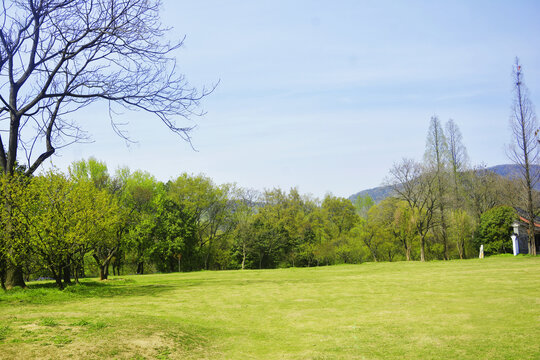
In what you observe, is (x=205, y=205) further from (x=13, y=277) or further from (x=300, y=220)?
(x=13, y=277)

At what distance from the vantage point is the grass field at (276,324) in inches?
276

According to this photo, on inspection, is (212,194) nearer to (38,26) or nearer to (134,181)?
(134,181)

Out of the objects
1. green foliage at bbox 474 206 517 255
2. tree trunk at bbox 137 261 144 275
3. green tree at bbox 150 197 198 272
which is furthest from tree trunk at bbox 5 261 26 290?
green foliage at bbox 474 206 517 255

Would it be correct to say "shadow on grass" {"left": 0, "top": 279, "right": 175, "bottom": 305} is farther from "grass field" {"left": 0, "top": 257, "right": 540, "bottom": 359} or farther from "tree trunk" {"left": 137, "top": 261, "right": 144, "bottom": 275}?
"tree trunk" {"left": 137, "top": 261, "right": 144, "bottom": 275}

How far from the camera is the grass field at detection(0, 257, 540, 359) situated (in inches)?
276

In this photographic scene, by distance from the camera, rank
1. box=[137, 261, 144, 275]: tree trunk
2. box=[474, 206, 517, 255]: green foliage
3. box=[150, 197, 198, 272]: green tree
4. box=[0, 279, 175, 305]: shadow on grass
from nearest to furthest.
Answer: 1. box=[0, 279, 175, 305]: shadow on grass
2. box=[474, 206, 517, 255]: green foliage
3. box=[150, 197, 198, 272]: green tree
4. box=[137, 261, 144, 275]: tree trunk

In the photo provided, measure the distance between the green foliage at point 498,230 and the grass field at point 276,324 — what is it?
102 feet

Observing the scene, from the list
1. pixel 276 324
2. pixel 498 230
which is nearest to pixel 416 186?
pixel 498 230

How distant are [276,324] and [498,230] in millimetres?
41537

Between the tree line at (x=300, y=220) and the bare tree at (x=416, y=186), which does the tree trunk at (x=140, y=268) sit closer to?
the tree line at (x=300, y=220)

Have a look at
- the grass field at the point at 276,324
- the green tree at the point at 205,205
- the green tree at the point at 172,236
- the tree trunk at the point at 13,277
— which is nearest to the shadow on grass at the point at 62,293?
the grass field at the point at 276,324

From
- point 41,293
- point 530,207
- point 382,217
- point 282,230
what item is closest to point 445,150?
point 382,217

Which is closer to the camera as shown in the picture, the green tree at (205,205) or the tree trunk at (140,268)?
the tree trunk at (140,268)

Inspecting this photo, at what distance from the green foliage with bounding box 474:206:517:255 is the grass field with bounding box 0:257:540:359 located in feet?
102
